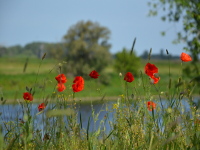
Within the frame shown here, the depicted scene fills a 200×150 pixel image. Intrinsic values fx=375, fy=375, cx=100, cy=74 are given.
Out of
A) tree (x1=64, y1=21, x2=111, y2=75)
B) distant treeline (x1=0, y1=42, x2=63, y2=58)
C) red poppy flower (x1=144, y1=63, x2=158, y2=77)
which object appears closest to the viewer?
red poppy flower (x1=144, y1=63, x2=158, y2=77)

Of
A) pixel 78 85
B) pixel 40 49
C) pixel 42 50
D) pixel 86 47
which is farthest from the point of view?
pixel 86 47

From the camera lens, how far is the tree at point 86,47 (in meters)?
38.8

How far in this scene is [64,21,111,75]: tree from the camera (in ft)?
127

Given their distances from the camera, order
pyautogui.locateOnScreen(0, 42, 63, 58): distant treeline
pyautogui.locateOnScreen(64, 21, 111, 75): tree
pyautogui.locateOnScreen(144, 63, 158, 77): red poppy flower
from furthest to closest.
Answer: pyautogui.locateOnScreen(64, 21, 111, 75): tree, pyautogui.locateOnScreen(0, 42, 63, 58): distant treeline, pyautogui.locateOnScreen(144, 63, 158, 77): red poppy flower

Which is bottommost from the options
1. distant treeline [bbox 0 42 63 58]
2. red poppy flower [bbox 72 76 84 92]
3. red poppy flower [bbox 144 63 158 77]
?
red poppy flower [bbox 72 76 84 92]

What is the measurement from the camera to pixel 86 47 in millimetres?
40750

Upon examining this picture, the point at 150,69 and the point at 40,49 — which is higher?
the point at 40,49

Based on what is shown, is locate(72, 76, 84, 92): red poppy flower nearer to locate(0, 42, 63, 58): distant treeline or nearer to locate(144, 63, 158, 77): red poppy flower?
locate(0, 42, 63, 58): distant treeline

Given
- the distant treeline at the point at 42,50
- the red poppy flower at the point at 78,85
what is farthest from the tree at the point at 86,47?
the red poppy flower at the point at 78,85

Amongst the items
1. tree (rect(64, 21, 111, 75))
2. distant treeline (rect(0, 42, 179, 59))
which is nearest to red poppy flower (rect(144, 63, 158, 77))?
distant treeline (rect(0, 42, 179, 59))

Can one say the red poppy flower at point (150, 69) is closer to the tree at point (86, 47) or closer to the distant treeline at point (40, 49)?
the distant treeline at point (40, 49)

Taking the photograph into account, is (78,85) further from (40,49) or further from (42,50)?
→ (40,49)

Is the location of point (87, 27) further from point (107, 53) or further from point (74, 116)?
point (74, 116)

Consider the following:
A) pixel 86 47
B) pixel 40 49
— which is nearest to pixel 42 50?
pixel 40 49
